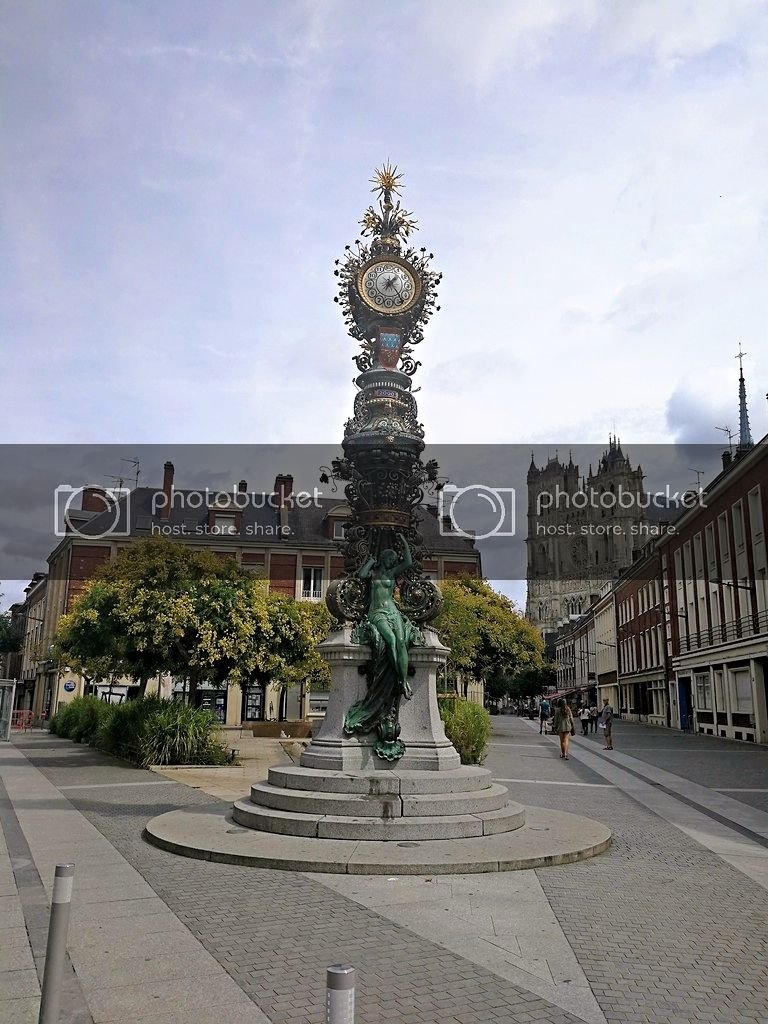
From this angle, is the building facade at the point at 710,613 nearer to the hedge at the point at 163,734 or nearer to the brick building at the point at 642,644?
the brick building at the point at 642,644

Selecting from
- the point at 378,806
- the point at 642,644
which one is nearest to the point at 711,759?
the point at 378,806

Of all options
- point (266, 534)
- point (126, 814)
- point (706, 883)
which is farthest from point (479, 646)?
point (706, 883)

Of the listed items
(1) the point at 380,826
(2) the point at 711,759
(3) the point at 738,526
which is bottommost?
(2) the point at 711,759

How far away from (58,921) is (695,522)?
39.9 m

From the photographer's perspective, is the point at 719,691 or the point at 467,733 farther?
the point at 719,691

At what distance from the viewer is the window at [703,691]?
3772 cm

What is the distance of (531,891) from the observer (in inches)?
283

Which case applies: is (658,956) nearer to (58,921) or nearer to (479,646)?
(58,921)

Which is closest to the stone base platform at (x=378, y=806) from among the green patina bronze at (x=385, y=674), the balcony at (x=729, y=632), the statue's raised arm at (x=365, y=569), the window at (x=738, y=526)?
the green patina bronze at (x=385, y=674)

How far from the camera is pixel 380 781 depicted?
9633mm

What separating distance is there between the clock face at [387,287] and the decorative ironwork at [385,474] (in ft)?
0.06

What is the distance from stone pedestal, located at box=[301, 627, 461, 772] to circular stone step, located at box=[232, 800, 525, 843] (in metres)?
1.14

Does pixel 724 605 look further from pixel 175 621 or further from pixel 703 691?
pixel 175 621

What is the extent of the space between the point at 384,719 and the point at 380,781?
3.85ft
